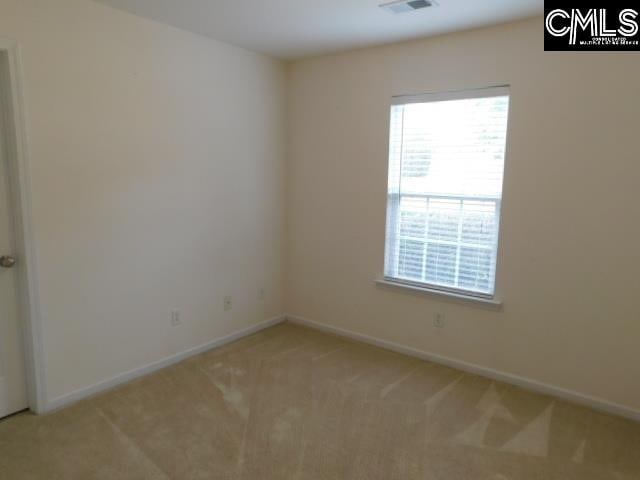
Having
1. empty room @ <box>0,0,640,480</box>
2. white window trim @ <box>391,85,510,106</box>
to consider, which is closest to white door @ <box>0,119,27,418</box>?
empty room @ <box>0,0,640,480</box>

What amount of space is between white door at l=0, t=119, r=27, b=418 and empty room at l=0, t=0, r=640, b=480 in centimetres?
1

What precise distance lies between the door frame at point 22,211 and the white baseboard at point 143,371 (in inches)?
4.4

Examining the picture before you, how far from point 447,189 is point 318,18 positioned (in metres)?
1.52

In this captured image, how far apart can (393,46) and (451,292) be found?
6.47 ft

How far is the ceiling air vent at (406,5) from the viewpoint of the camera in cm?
261

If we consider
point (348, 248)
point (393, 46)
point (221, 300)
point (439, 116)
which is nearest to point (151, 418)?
point (221, 300)

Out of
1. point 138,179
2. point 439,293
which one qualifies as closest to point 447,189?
point 439,293

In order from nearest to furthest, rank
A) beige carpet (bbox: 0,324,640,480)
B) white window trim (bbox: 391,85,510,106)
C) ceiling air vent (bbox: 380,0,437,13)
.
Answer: beige carpet (bbox: 0,324,640,480) → ceiling air vent (bbox: 380,0,437,13) → white window trim (bbox: 391,85,510,106)

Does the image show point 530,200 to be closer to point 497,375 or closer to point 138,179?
point 497,375

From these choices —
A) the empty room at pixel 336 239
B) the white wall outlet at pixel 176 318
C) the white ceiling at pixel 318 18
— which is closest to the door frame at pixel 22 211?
the empty room at pixel 336 239

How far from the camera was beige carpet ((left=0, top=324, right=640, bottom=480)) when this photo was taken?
2229 mm

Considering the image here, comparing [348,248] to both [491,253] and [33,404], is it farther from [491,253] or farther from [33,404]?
[33,404]

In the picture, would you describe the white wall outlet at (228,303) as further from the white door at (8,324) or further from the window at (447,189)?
the white door at (8,324)

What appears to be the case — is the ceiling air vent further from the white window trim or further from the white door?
the white door
